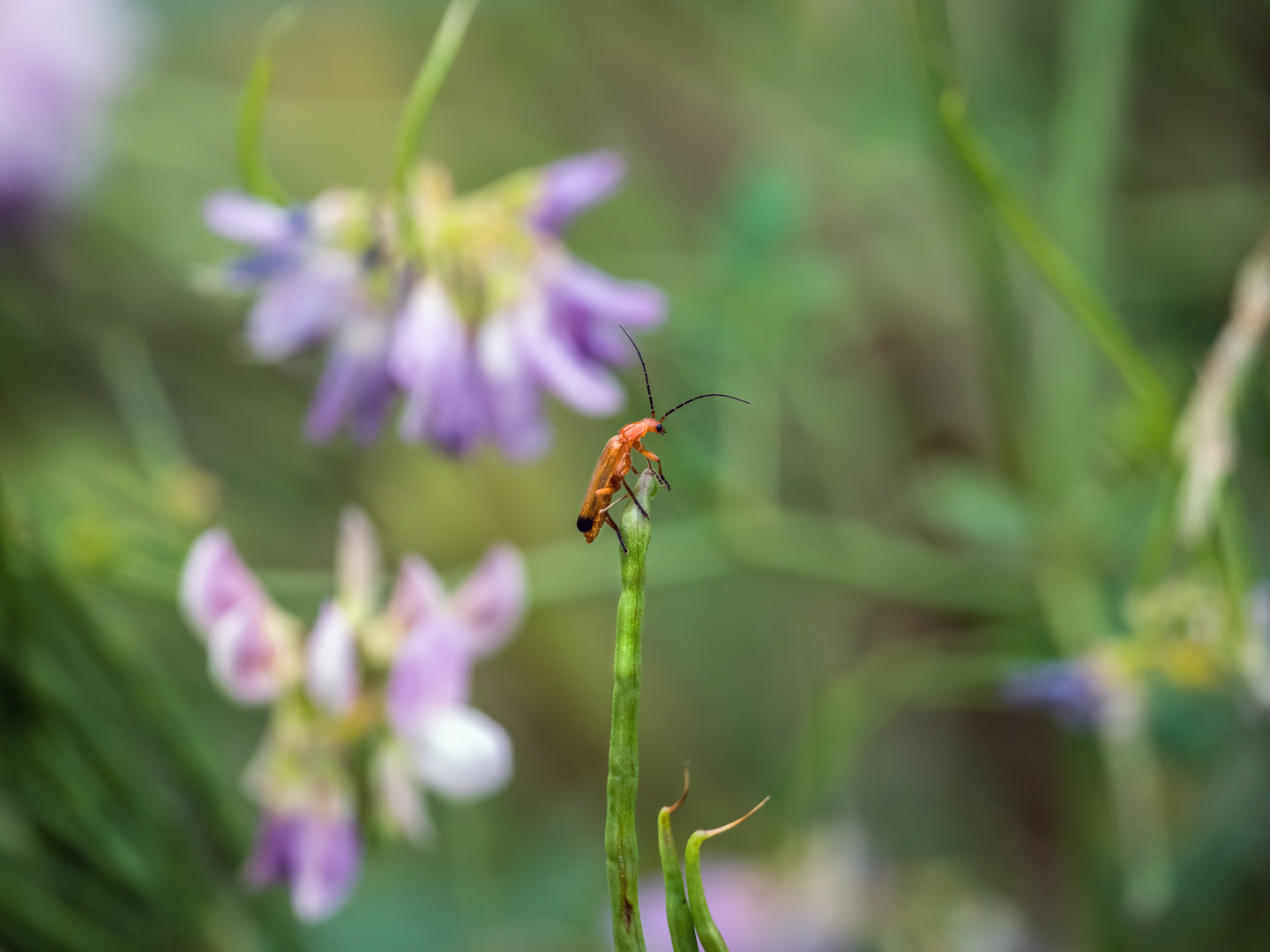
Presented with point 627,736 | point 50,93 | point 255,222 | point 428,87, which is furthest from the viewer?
point 50,93

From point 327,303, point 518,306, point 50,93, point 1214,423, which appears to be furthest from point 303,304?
point 50,93

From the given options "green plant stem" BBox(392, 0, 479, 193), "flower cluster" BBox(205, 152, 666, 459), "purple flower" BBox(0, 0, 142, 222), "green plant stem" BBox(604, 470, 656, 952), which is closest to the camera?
"green plant stem" BBox(604, 470, 656, 952)

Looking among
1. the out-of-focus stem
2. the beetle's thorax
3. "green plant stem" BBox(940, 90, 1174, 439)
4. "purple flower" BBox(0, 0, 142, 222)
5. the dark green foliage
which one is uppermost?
"purple flower" BBox(0, 0, 142, 222)

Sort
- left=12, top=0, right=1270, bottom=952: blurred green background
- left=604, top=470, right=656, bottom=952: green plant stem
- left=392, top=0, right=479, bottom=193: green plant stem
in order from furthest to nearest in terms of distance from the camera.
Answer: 1. left=12, top=0, right=1270, bottom=952: blurred green background
2. left=392, top=0, right=479, bottom=193: green plant stem
3. left=604, top=470, right=656, bottom=952: green plant stem

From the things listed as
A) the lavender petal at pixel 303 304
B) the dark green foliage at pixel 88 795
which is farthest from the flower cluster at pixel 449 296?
the dark green foliage at pixel 88 795

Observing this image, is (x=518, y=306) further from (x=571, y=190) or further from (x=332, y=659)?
(x=332, y=659)

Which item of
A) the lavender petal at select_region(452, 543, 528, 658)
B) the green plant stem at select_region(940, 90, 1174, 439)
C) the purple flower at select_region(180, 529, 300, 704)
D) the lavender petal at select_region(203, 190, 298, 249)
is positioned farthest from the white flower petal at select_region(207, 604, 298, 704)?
the green plant stem at select_region(940, 90, 1174, 439)

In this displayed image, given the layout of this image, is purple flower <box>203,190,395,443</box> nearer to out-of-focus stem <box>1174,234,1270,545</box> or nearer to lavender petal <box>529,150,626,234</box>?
lavender petal <box>529,150,626,234</box>

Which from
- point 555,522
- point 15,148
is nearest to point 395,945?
point 555,522
